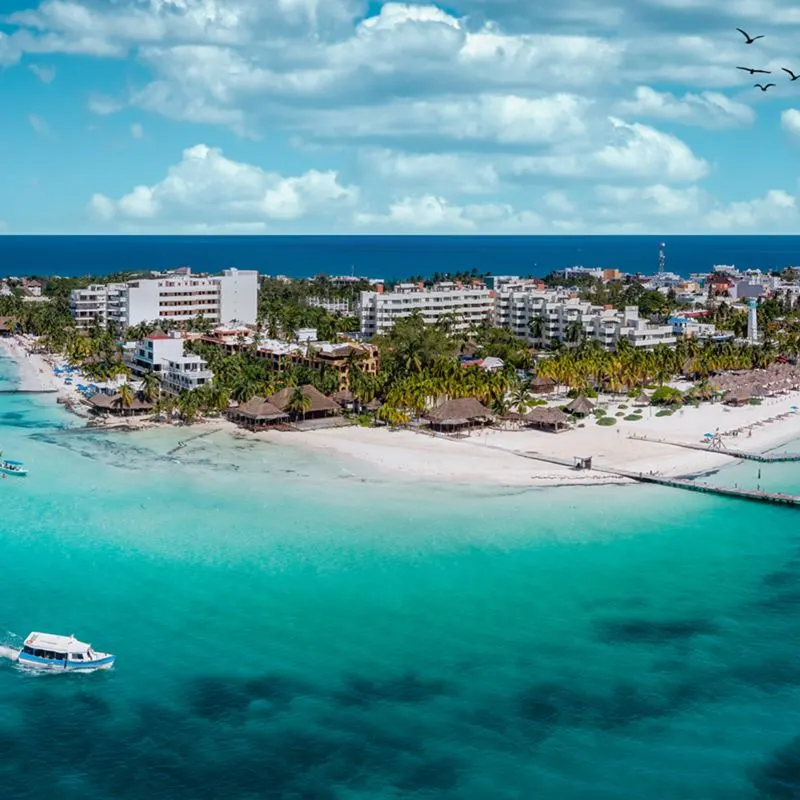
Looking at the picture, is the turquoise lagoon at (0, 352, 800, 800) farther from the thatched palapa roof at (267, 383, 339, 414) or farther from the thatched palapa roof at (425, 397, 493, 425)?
the thatched palapa roof at (267, 383, 339, 414)

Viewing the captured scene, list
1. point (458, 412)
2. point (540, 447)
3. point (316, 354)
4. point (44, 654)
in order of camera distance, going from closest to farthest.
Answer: point (44, 654)
point (540, 447)
point (458, 412)
point (316, 354)

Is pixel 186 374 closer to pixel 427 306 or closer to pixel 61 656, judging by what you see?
pixel 427 306

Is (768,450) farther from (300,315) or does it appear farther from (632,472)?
(300,315)

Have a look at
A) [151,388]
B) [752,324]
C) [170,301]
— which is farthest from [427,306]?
[151,388]

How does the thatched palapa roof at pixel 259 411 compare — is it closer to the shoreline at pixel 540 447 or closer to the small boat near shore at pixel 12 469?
the shoreline at pixel 540 447

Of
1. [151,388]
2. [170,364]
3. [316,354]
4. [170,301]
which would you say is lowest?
[151,388]

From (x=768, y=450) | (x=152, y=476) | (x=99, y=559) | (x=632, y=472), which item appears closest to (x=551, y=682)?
(x=99, y=559)

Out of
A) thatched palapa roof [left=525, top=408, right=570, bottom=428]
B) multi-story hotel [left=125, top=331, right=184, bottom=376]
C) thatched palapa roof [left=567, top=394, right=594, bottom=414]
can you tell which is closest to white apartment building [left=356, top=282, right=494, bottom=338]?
multi-story hotel [left=125, top=331, right=184, bottom=376]
